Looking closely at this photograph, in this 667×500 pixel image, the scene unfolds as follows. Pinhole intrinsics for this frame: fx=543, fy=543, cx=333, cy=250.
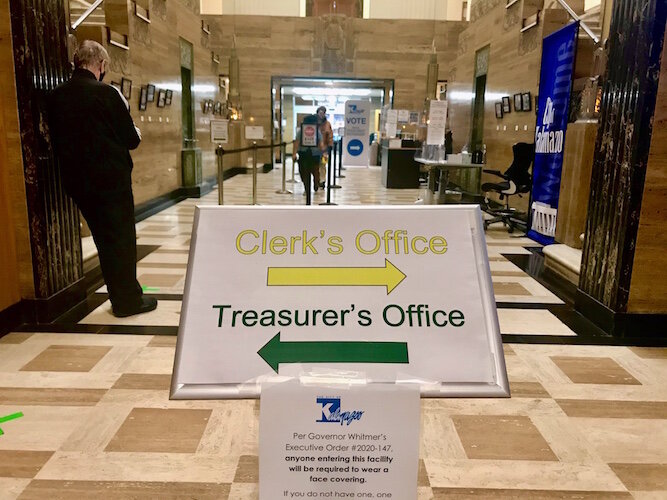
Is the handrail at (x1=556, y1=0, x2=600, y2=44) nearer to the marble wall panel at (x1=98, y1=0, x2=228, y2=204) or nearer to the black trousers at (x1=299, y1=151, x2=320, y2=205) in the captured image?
the black trousers at (x1=299, y1=151, x2=320, y2=205)

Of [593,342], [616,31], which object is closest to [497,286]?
[593,342]

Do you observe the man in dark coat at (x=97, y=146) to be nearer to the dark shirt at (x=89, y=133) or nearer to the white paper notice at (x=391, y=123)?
the dark shirt at (x=89, y=133)

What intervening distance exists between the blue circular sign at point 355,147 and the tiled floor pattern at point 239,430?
3.89m

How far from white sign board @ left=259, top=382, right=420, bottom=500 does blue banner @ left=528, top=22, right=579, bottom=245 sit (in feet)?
17.8

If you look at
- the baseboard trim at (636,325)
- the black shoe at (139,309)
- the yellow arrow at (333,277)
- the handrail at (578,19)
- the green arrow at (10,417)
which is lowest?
the green arrow at (10,417)

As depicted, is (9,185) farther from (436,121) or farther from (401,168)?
(401,168)

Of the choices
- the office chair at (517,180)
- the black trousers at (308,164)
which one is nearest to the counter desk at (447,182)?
the office chair at (517,180)

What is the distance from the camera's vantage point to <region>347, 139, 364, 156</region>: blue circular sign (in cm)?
668

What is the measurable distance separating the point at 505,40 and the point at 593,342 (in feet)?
24.6

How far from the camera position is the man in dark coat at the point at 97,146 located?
10.7 feet

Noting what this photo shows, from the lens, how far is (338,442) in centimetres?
122

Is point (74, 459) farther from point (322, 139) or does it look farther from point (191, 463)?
point (322, 139)

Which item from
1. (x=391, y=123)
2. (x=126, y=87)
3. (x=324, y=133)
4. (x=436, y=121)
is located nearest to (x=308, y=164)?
(x=324, y=133)

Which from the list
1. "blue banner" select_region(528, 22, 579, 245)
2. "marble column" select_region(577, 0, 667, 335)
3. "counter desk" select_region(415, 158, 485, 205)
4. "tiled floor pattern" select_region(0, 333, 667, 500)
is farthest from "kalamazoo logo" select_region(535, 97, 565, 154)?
"tiled floor pattern" select_region(0, 333, 667, 500)
